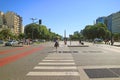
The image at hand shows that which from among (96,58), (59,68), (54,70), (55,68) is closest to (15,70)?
(54,70)

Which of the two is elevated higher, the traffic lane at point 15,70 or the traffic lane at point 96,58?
the traffic lane at point 96,58

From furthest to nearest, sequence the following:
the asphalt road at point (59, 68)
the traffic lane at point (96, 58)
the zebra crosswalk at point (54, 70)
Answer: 1. the traffic lane at point (96, 58)
2. the zebra crosswalk at point (54, 70)
3. the asphalt road at point (59, 68)

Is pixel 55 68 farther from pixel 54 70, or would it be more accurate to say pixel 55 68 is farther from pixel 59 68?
pixel 54 70

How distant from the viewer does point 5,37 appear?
14375 cm

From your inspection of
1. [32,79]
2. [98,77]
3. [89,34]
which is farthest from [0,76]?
[89,34]

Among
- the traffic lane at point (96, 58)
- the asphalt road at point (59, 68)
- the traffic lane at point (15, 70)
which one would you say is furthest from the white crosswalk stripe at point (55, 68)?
the traffic lane at point (96, 58)

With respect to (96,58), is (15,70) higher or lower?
lower

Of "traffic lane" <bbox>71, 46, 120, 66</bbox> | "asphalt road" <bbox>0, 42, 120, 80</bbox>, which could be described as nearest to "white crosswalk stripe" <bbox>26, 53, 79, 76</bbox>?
"asphalt road" <bbox>0, 42, 120, 80</bbox>

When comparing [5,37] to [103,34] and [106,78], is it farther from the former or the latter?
[106,78]

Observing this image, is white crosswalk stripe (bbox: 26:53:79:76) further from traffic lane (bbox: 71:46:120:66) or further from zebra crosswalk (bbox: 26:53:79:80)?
traffic lane (bbox: 71:46:120:66)

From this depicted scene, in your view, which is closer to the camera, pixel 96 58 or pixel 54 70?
pixel 54 70

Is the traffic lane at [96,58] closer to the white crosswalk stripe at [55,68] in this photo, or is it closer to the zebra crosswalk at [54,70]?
the white crosswalk stripe at [55,68]

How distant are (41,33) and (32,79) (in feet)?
464

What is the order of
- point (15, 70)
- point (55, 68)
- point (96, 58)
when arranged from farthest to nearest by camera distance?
point (96, 58) < point (55, 68) < point (15, 70)
